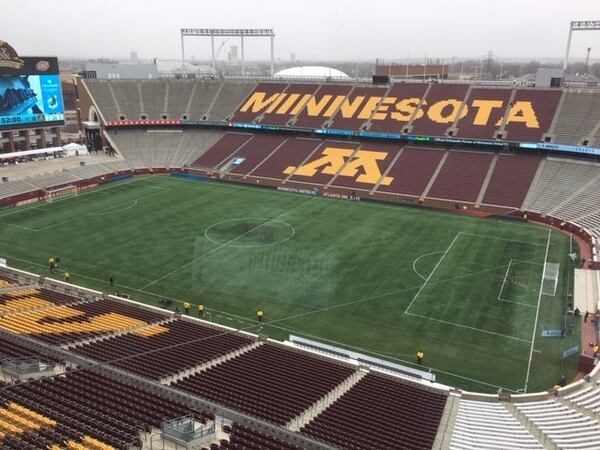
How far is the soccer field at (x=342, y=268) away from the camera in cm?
2958

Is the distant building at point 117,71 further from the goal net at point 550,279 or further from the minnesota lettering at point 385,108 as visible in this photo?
the goal net at point 550,279

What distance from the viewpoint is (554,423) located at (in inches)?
792

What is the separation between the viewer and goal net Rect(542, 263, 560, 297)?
117ft

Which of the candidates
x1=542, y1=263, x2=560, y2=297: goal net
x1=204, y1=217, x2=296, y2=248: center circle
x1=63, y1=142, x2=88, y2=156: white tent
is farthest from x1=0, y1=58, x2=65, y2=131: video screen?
x1=542, y1=263, x2=560, y2=297: goal net

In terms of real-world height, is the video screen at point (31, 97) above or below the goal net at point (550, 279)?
above

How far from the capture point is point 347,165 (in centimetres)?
6594

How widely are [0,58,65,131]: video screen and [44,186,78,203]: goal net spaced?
41.1 ft

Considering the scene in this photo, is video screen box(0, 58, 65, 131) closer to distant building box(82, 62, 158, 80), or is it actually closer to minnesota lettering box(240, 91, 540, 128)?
distant building box(82, 62, 158, 80)

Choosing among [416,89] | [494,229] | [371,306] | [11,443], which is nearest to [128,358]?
[11,443]

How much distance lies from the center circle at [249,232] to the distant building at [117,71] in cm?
4909

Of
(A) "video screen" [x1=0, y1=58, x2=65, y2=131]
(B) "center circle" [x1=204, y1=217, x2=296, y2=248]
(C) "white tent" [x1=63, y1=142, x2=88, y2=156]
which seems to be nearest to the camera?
(B) "center circle" [x1=204, y1=217, x2=296, y2=248]

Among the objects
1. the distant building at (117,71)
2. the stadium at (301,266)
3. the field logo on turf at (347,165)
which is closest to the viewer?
the stadium at (301,266)

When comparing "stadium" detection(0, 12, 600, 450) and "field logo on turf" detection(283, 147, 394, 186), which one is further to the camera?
"field logo on turf" detection(283, 147, 394, 186)

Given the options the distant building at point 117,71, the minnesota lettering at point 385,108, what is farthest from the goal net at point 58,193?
the distant building at point 117,71
